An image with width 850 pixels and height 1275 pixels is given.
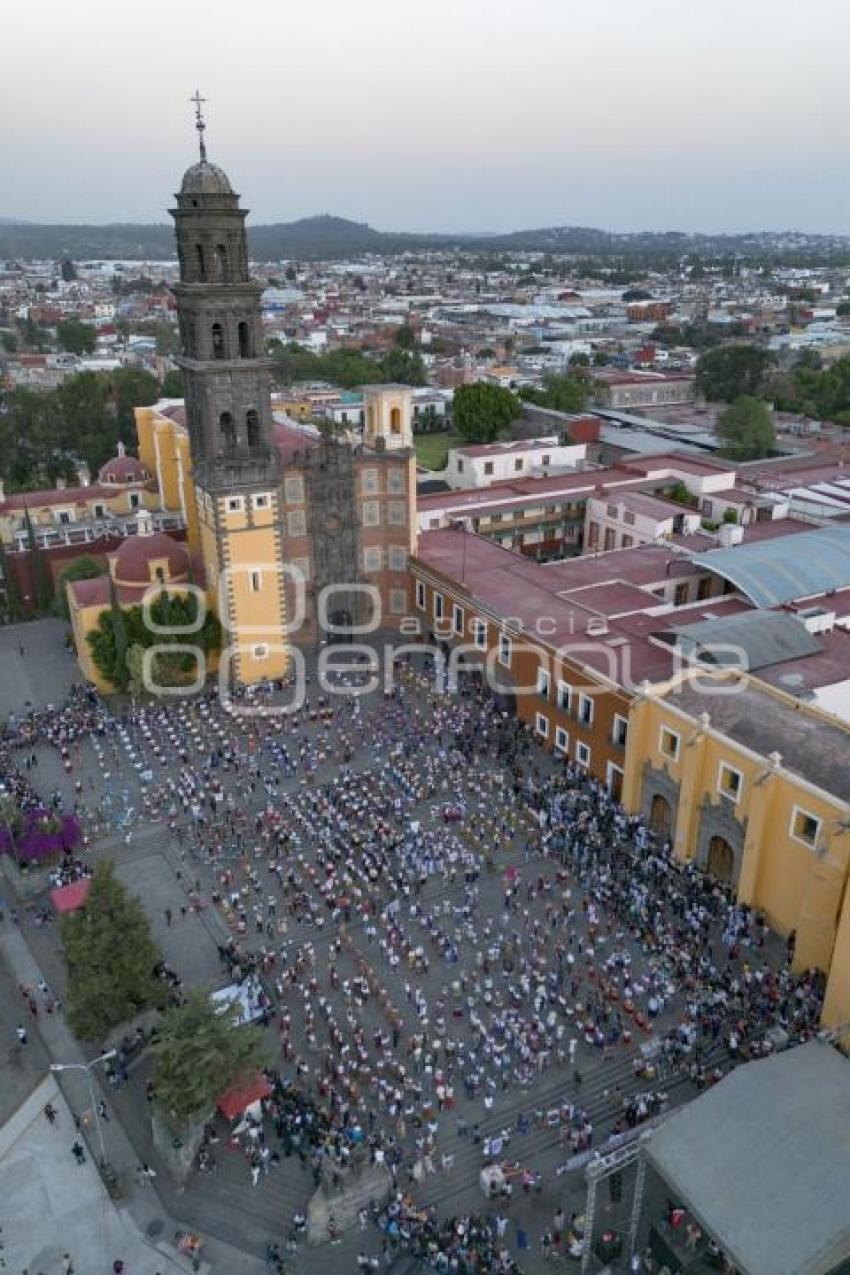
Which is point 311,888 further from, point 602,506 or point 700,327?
point 700,327

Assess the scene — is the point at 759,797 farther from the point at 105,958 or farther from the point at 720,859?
the point at 105,958

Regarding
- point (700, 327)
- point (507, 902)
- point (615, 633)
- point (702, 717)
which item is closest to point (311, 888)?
point (507, 902)

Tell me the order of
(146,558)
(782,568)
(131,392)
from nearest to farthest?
(782,568) < (146,558) < (131,392)

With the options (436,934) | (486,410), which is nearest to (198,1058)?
(436,934)

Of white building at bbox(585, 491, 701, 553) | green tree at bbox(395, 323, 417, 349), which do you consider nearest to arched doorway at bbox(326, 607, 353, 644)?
white building at bbox(585, 491, 701, 553)

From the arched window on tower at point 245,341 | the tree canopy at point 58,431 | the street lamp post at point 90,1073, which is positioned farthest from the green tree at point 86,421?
the street lamp post at point 90,1073

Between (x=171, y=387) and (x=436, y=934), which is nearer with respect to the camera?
(x=436, y=934)

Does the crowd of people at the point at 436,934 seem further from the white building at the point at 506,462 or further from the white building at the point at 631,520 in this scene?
the white building at the point at 506,462

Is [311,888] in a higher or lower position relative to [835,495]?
lower
